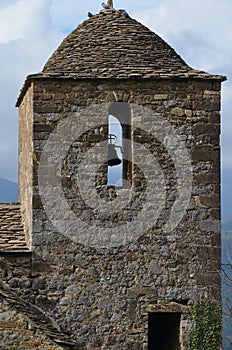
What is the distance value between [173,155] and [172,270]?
1.62 meters

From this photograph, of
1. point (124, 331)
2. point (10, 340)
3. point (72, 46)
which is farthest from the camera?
point (72, 46)

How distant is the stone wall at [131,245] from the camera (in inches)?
471

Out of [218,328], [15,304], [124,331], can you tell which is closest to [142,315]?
[124,331]

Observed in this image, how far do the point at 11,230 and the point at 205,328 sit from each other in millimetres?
3181

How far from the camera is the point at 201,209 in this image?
12266 millimetres

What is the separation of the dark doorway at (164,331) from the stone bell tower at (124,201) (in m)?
0.11

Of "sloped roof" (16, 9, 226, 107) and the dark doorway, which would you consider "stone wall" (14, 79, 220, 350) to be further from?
the dark doorway

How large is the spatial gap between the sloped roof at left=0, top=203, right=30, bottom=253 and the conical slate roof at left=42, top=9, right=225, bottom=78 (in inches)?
93.7

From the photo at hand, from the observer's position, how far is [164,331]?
13.2 m

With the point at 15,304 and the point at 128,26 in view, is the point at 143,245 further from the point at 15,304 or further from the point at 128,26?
the point at 128,26

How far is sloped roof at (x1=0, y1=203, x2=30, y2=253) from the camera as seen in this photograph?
1209cm

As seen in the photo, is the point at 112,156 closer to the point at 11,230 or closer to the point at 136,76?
the point at 136,76

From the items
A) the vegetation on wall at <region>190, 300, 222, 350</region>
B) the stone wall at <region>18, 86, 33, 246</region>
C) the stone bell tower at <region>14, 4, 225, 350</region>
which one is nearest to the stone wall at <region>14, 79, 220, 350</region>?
the stone bell tower at <region>14, 4, 225, 350</region>

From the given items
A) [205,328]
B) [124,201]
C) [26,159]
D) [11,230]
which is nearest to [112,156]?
[124,201]
